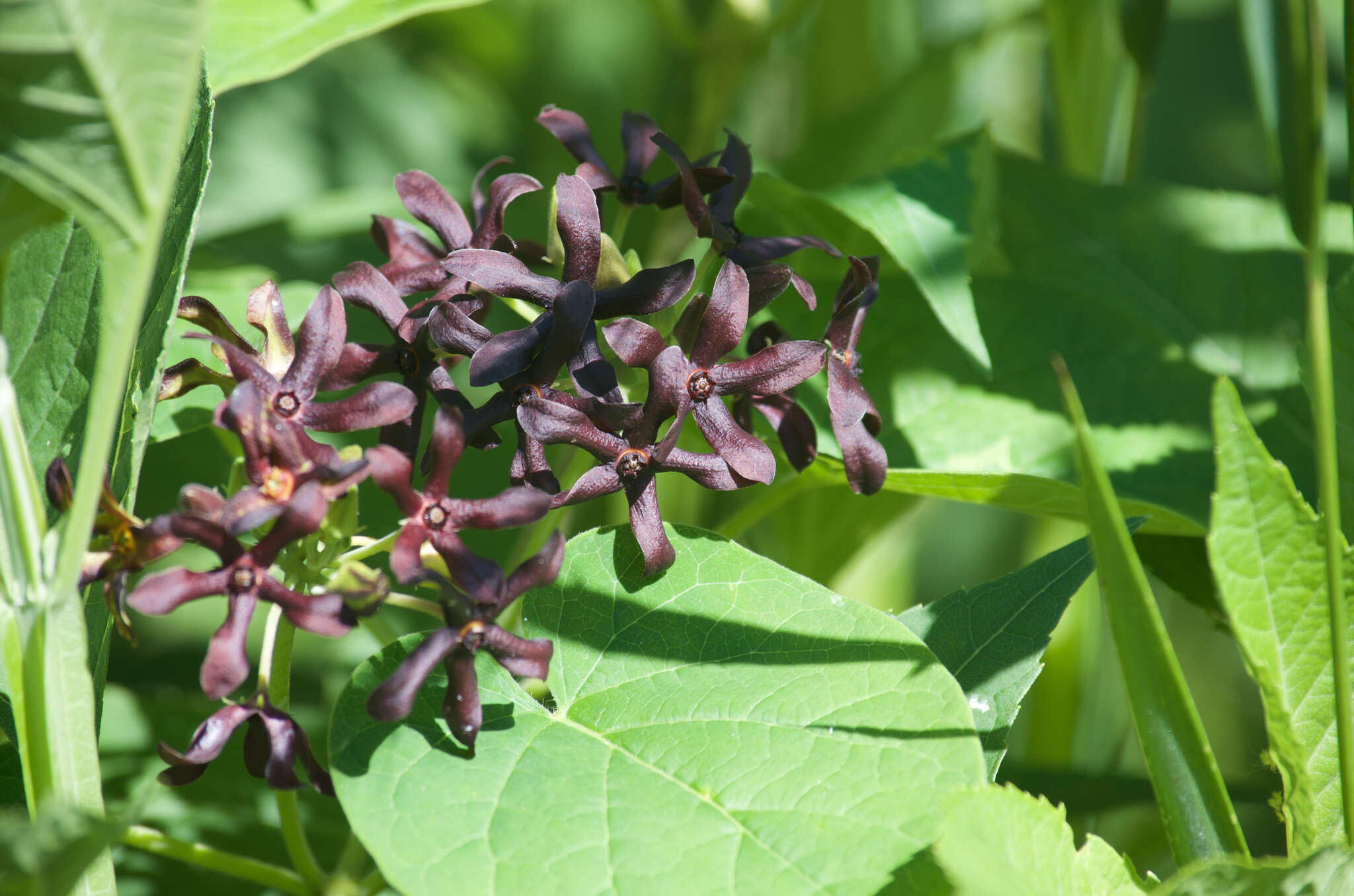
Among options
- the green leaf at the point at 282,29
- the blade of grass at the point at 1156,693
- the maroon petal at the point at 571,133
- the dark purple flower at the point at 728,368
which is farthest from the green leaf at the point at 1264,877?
the green leaf at the point at 282,29

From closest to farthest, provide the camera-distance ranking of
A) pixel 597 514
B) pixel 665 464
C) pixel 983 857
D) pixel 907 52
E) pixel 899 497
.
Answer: pixel 983 857, pixel 665 464, pixel 899 497, pixel 597 514, pixel 907 52

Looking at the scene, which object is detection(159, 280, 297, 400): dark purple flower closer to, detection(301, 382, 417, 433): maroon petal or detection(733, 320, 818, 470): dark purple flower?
detection(301, 382, 417, 433): maroon petal

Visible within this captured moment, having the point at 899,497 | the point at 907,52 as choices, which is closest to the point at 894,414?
the point at 899,497

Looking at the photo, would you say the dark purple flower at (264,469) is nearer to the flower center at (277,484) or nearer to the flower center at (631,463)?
the flower center at (277,484)

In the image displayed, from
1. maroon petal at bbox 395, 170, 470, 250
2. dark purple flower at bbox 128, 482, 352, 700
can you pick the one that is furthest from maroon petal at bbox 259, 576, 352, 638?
maroon petal at bbox 395, 170, 470, 250

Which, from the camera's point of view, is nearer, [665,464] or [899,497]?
[665,464]

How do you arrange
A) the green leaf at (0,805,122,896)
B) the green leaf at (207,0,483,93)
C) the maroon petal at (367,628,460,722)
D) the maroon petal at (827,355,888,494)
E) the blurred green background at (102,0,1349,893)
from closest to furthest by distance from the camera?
the green leaf at (0,805,122,896), the maroon petal at (367,628,460,722), the maroon petal at (827,355,888,494), the green leaf at (207,0,483,93), the blurred green background at (102,0,1349,893)

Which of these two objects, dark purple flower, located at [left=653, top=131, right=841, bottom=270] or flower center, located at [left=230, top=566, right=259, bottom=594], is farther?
dark purple flower, located at [left=653, top=131, right=841, bottom=270]

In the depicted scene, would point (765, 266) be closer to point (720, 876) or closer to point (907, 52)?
point (720, 876)
